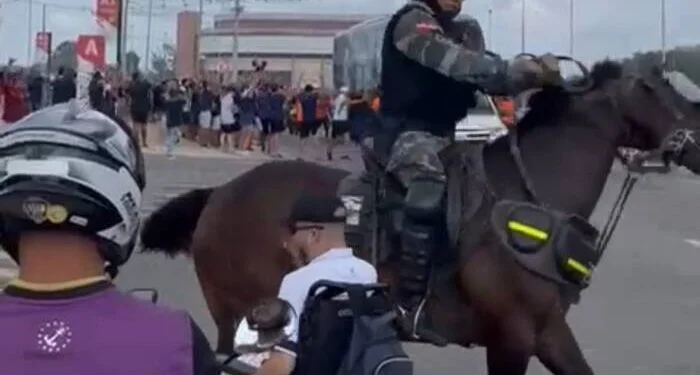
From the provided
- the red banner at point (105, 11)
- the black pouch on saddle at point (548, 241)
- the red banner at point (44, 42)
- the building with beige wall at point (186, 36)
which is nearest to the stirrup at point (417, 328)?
the black pouch on saddle at point (548, 241)

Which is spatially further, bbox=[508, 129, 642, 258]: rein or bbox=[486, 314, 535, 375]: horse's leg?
bbox=[508, 129, 642, 258]: rein

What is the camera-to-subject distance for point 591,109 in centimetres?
926

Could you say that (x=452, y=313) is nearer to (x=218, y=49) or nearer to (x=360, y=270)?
(x=360, y=270)

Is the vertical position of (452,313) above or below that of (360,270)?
below

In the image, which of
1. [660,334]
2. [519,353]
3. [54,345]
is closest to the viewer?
[54,345]

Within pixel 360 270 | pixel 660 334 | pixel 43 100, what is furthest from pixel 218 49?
pixel 360 270

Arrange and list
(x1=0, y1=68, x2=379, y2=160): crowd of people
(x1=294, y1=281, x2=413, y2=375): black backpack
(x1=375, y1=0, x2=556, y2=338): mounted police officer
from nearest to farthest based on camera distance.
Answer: (x1=294, y1=281, x2=413, y2=375): black backpack → (x1=375, y1=0, x2=556, y2=338): mounted police officer → (x1=0, y1=68, x2=379, y2=160): crowd of people

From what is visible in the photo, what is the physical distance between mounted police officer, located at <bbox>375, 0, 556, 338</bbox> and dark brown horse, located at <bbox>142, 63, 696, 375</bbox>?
0.54 ft

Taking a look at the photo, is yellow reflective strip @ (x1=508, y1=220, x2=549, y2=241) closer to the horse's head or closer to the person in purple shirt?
the horse's head

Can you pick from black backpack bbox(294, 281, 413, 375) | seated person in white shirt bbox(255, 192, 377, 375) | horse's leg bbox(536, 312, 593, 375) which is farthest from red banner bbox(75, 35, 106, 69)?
black backpack bbox(294, 281, 413, 375)

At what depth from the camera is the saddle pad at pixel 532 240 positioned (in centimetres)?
876

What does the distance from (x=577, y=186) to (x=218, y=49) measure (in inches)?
5180

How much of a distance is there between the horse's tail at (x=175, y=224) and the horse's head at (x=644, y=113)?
217 cm

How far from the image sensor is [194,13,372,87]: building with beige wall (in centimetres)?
13812
